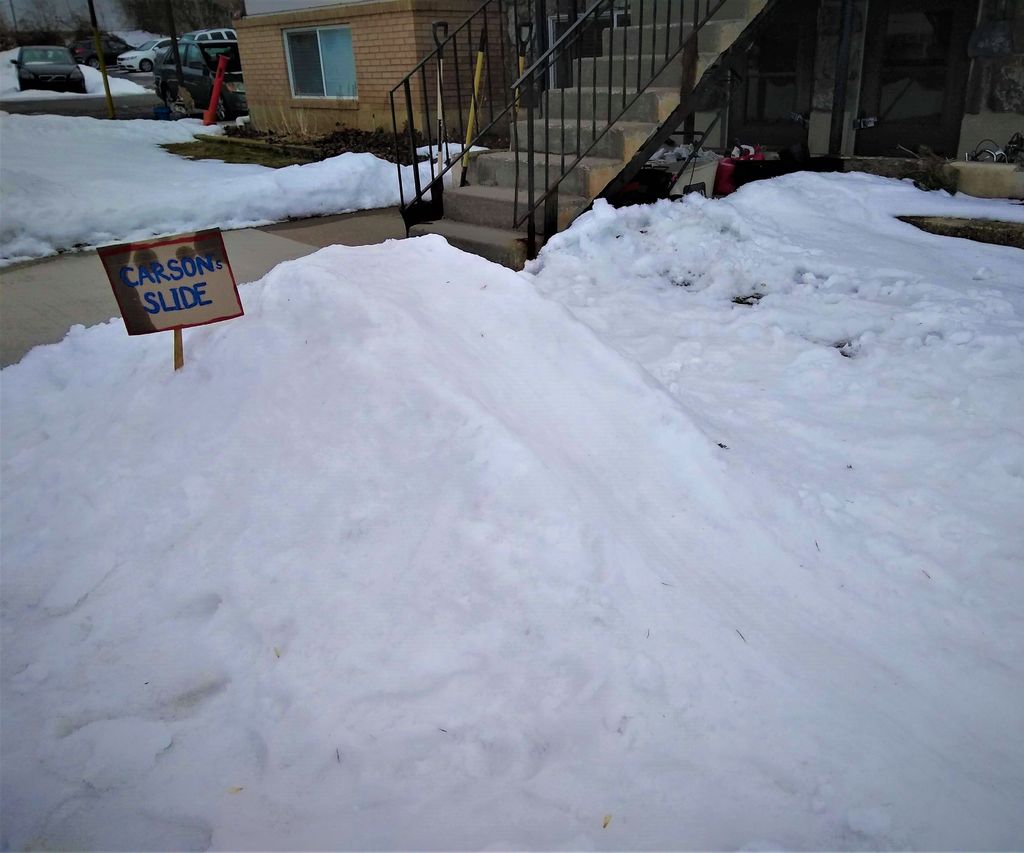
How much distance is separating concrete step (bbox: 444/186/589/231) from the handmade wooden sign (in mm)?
2875

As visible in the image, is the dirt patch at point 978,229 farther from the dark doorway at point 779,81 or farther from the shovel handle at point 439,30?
the shovel handle at point 439,30

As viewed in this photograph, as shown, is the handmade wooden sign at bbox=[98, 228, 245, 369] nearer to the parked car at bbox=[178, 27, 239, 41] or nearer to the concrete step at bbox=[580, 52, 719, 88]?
the concrete step at bbox=[580, 52, 719, 88]

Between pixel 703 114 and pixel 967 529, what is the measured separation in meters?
8.69

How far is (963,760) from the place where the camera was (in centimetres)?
217

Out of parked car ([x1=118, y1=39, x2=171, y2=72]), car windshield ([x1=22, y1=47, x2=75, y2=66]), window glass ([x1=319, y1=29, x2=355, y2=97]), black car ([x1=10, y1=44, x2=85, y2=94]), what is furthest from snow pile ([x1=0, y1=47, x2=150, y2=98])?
window glass ([x1=319, y1=29, x2=355, y2=97])

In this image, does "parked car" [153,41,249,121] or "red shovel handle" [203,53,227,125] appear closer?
"red shovel handle" [203,53,227,125]

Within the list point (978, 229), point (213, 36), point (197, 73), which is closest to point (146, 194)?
point (978, 229)

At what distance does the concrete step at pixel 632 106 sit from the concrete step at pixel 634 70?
4.7 inches

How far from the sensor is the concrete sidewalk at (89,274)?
17.4 feet

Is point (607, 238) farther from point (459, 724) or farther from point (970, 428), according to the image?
point (459, 724)

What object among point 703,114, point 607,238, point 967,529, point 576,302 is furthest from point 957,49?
point 967,529

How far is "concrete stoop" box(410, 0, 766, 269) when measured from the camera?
613 cm

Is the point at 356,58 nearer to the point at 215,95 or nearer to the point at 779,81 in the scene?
the point at 215,95

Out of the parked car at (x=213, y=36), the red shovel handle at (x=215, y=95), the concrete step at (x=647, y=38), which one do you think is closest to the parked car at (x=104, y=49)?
the parked car at (x=213, y=36)
